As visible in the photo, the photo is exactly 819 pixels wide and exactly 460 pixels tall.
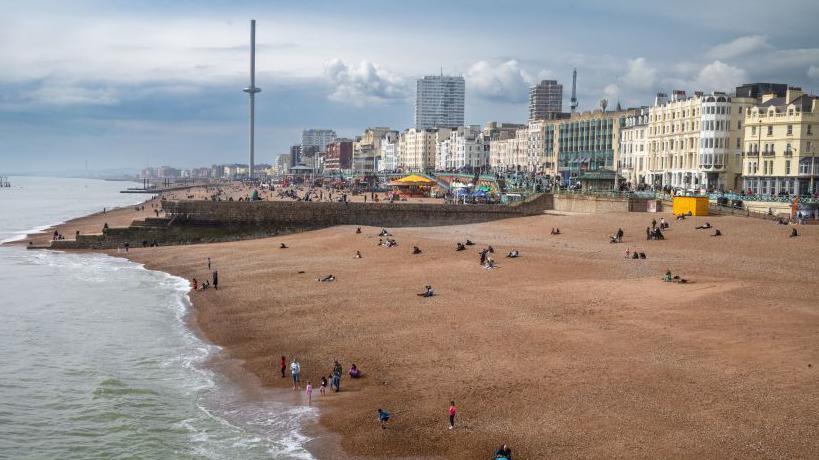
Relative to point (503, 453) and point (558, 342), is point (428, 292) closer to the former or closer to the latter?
point (558, 342)

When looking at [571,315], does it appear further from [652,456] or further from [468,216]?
[468,216]

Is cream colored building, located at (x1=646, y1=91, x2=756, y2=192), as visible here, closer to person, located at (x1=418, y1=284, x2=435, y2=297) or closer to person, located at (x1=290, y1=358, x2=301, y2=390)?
person, located at (x1=418, y1=284, x2=435, y2=297)

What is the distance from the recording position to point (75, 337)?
105 feet

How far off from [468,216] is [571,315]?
39249 mm

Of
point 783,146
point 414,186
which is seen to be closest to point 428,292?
point 783,146

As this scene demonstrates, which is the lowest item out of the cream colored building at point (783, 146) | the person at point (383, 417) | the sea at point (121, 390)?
the sea at point (121, 390)

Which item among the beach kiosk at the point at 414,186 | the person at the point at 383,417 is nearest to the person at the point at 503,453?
the person at the point at 383,417

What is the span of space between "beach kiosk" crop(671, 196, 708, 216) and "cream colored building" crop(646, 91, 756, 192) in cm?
1456

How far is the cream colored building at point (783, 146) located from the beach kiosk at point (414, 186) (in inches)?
1500

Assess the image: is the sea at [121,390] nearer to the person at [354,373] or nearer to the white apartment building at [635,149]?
the person at [354,373]

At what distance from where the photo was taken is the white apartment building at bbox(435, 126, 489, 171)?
16600cm

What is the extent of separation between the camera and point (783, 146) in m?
62.0

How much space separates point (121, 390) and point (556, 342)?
14373 mm

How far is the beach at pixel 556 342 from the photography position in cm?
1889
